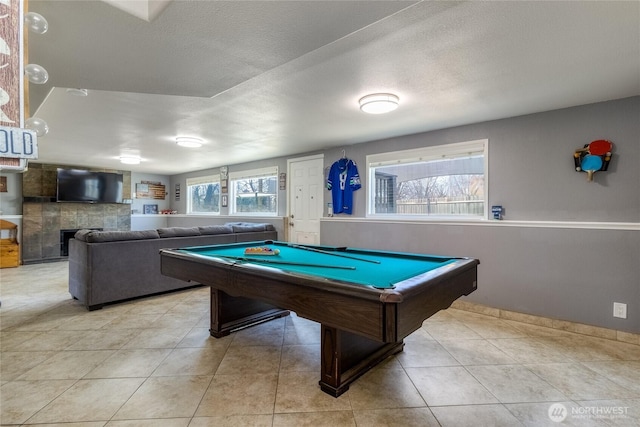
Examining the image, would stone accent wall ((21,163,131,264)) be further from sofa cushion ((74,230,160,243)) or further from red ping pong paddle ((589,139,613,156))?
red ping pong paddle ((589,139,613,156))

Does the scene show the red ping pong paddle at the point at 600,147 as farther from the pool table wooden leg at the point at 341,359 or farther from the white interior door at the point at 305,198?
the white interior door at the point at 305,198

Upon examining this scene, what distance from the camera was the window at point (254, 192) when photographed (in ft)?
19.8

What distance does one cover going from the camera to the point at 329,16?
4.35 ft

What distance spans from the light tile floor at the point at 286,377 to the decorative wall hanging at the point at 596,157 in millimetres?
1518

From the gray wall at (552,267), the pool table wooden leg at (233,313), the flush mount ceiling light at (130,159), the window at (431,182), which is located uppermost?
the flush mount ceiling light at (130,159)

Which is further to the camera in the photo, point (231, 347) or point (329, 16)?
point (231, 347)

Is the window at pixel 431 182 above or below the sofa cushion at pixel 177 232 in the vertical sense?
above

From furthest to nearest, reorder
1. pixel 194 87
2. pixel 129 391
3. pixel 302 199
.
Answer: pixel 302 199
pixel 194 87
pixel 129 391

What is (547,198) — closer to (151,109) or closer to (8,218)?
(151,109)

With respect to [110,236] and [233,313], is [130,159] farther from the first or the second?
[233,313]

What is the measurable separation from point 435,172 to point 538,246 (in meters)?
1.41

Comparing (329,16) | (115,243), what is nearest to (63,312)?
(115,243)

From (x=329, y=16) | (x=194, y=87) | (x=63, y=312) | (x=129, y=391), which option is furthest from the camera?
(x=63, y=312)

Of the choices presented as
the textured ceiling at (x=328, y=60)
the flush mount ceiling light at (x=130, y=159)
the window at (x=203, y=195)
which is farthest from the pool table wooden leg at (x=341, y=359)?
the window at (x=203, y=195)
